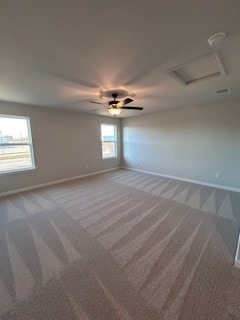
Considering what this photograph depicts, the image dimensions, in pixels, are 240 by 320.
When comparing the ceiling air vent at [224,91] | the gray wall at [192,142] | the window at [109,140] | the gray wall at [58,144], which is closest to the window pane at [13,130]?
the gray wall at [58,144]

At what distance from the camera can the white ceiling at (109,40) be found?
1.07m

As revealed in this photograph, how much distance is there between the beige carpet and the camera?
1262 millimetres

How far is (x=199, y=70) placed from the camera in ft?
6.95

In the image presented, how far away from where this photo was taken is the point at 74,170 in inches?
199

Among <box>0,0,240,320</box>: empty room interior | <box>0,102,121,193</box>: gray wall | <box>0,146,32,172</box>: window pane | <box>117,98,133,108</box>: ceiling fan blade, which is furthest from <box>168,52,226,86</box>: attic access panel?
<box>0,146,32,172</box>: window pane

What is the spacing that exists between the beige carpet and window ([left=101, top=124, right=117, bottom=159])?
3055 mm

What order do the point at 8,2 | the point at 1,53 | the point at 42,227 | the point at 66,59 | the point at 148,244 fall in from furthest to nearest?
the point at 42,227
the point at 148,244
the point at 66,59
the point at 1,53
the point at 8,2

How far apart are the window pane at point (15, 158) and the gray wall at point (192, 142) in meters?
3.77

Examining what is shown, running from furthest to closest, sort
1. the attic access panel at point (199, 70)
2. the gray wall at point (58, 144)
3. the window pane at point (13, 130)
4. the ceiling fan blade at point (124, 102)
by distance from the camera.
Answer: the gray wall at point (58, 144), the window pane at point (13, 130), the ceiling fan blade at point (124, 102), the attic access panel at point (199, 70)

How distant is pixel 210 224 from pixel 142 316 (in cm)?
179

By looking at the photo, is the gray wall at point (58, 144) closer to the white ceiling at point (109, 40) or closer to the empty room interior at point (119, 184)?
the empty room interior at point (119, 184)

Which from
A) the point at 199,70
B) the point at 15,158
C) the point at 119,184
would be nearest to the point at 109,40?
the point at 199,70

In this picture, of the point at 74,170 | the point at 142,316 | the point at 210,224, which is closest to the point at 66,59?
the point at 142,316

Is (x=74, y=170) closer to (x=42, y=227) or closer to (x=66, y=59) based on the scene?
(x=42, y=227)
